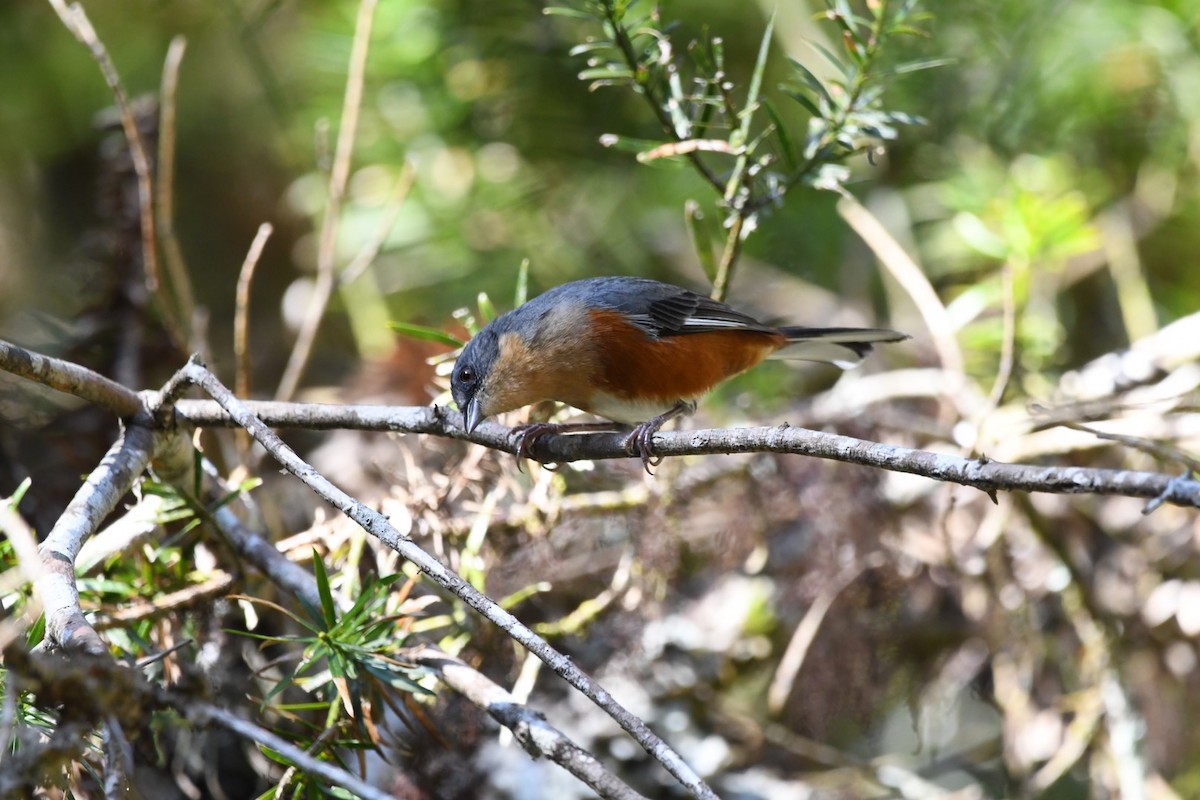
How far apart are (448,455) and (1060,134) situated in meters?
3.95

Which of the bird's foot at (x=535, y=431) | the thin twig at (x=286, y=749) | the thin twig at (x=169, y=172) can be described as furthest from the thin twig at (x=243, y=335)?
the thin twig at (x=286, y=749)

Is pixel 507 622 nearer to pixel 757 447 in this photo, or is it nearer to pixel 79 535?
pixel 757 447

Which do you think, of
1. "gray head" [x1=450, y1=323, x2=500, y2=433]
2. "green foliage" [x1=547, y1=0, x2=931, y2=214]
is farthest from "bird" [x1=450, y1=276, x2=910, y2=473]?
"green foliage" [x1=547, y1=0, x2=931, y2=214]

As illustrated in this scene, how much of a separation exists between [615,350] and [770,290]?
2.75 meters

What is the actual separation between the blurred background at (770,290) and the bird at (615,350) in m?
0.31

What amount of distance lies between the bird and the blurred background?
0.31 metres

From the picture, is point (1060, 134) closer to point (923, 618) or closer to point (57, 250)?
point (923, 618)

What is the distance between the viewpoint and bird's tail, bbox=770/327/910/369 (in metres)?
3.88

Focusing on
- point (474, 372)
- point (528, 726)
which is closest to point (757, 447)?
point (528, 726)

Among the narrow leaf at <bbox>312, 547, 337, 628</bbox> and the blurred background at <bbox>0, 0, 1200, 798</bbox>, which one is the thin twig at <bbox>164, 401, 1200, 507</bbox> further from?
the blurred background at <bbox>0, 0, 1200, 798</bbox>

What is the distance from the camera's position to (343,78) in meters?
5.59

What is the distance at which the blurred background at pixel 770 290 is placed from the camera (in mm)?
3893

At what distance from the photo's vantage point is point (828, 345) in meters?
4.12

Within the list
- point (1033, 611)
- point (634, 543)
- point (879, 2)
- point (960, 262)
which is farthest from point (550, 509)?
point (960, 262)
